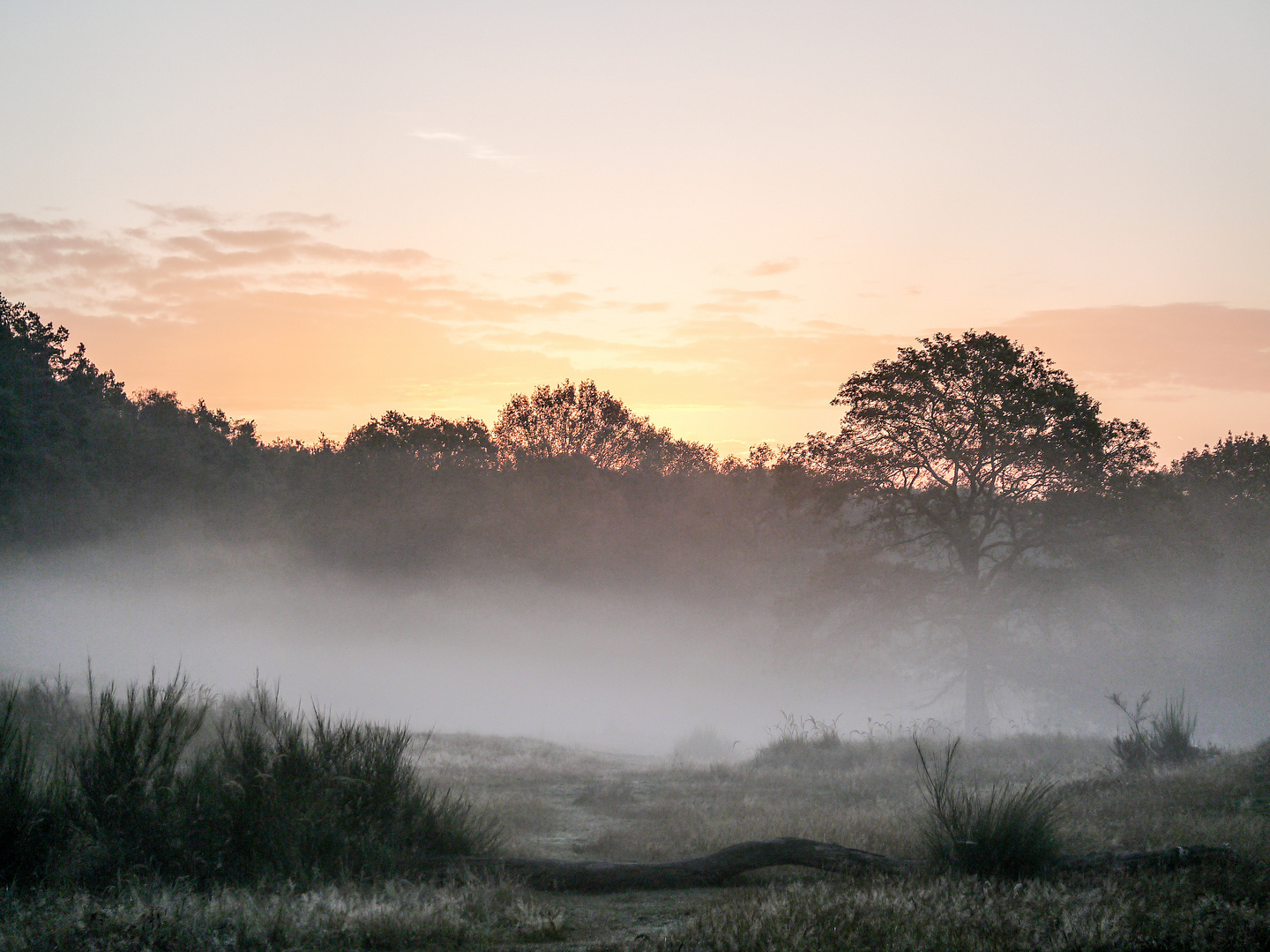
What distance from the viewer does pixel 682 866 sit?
737cm

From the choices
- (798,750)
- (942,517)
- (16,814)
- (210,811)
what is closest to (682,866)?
(210,811)

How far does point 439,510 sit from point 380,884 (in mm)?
45707

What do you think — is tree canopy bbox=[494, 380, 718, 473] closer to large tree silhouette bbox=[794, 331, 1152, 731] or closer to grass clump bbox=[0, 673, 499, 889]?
large tree silhouette bbox=[794, 331, 1152, 731]

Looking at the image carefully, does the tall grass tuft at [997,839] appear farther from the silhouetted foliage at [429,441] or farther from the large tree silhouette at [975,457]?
the silhouetted foliage at [429,441]

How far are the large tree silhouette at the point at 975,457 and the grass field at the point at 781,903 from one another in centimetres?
1356

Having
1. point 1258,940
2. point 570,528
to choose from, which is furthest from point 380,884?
point 570,528

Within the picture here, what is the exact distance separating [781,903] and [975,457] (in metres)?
20.2

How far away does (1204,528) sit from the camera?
24.4 m

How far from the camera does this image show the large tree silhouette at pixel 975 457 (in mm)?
23375

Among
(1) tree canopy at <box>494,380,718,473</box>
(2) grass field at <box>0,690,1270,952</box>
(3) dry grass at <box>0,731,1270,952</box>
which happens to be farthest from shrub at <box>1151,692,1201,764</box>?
(1) tree canopy at <box>494,380,718,473</box>

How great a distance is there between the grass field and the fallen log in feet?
0.44

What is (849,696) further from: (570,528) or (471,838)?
(471,838)

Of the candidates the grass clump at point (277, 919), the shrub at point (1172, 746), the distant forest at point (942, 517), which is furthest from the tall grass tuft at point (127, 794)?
the distant forest at point (942, 517)

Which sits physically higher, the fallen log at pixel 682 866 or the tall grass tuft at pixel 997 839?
the tall grass tuft at pixel 997 839
